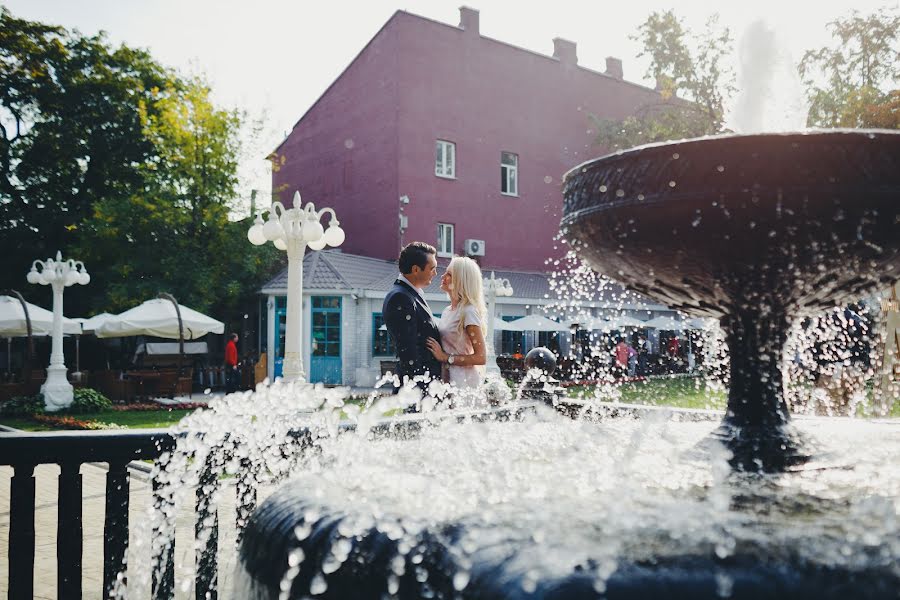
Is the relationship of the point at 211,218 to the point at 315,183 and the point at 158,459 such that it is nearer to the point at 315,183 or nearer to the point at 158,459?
the point at 315,183

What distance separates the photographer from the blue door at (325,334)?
23812 mm

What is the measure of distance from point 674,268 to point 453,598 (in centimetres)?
143

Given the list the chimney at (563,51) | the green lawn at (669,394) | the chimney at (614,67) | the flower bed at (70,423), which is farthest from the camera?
the chimney at (614,67)

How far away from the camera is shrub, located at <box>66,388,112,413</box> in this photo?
15.8m

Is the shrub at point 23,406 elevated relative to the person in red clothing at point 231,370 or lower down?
lower down

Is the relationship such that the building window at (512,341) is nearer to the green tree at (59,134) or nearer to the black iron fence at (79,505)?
the green tree at (59,134)

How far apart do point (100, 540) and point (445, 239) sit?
73.7 feet

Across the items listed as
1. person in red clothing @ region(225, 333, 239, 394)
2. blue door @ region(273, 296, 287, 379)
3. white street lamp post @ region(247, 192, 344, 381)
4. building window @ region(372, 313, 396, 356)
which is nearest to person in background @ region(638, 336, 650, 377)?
building window @ region(372, 313, 396, 356)

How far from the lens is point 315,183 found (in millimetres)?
30125

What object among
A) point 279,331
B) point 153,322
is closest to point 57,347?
point 153,322

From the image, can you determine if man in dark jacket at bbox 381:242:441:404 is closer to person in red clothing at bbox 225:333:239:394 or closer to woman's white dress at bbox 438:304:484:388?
woman's white dress at bbox 438:304:484:388

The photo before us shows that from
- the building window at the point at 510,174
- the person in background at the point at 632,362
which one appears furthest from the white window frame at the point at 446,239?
the person in background at the point at 632,362

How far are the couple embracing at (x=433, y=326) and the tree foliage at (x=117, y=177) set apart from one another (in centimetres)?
2060

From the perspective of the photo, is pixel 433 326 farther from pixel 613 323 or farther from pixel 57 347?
pixel 613 323
